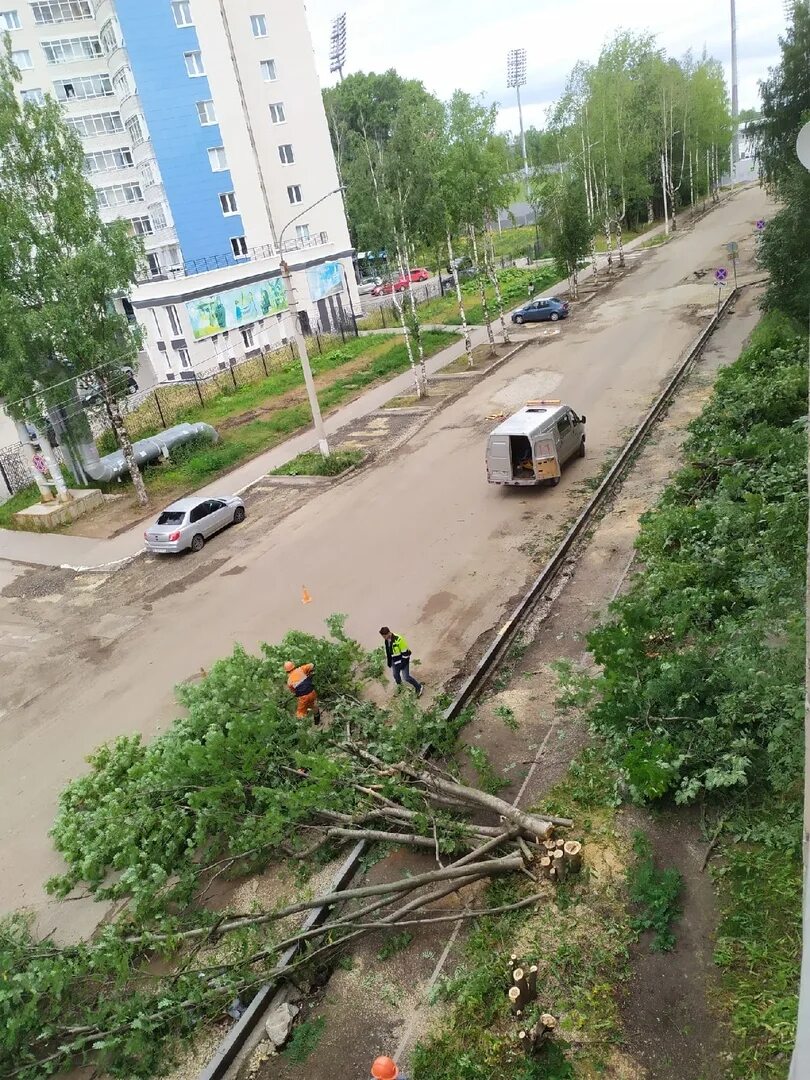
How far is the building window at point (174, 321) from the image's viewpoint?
1371 inches

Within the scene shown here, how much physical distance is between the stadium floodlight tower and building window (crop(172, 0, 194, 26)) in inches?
1416

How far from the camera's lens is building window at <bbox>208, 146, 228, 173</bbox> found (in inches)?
1512

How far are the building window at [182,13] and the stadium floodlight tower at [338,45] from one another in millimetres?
35958

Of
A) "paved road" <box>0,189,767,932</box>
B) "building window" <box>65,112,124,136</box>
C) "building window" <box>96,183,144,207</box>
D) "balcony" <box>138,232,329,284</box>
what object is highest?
"building window" <box>65,112,124,136</box>

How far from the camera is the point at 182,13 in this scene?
35938mm

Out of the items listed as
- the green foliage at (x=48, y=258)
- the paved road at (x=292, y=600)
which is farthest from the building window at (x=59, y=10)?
the paved road at (x=292, y=600)

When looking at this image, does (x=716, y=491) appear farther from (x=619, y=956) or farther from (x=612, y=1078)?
(x=612, y=1078)

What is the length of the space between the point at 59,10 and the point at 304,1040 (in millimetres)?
53399

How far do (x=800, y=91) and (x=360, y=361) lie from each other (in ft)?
64.0

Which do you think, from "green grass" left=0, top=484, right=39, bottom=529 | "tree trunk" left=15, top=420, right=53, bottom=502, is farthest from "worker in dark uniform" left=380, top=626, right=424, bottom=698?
"green grass" left=0, top=484, right=39, bottom=529

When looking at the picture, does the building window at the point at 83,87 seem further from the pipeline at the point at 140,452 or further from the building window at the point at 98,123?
the pipeline at the point at 140,452

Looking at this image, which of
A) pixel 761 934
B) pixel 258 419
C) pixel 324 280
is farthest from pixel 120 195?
pixel 761 934

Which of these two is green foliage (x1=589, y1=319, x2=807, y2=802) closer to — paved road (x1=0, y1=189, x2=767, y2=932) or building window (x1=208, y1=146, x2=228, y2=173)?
paved road (x1=0, y1=189, x2=767, y2=932)

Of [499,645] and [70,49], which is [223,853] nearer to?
[499,645]
